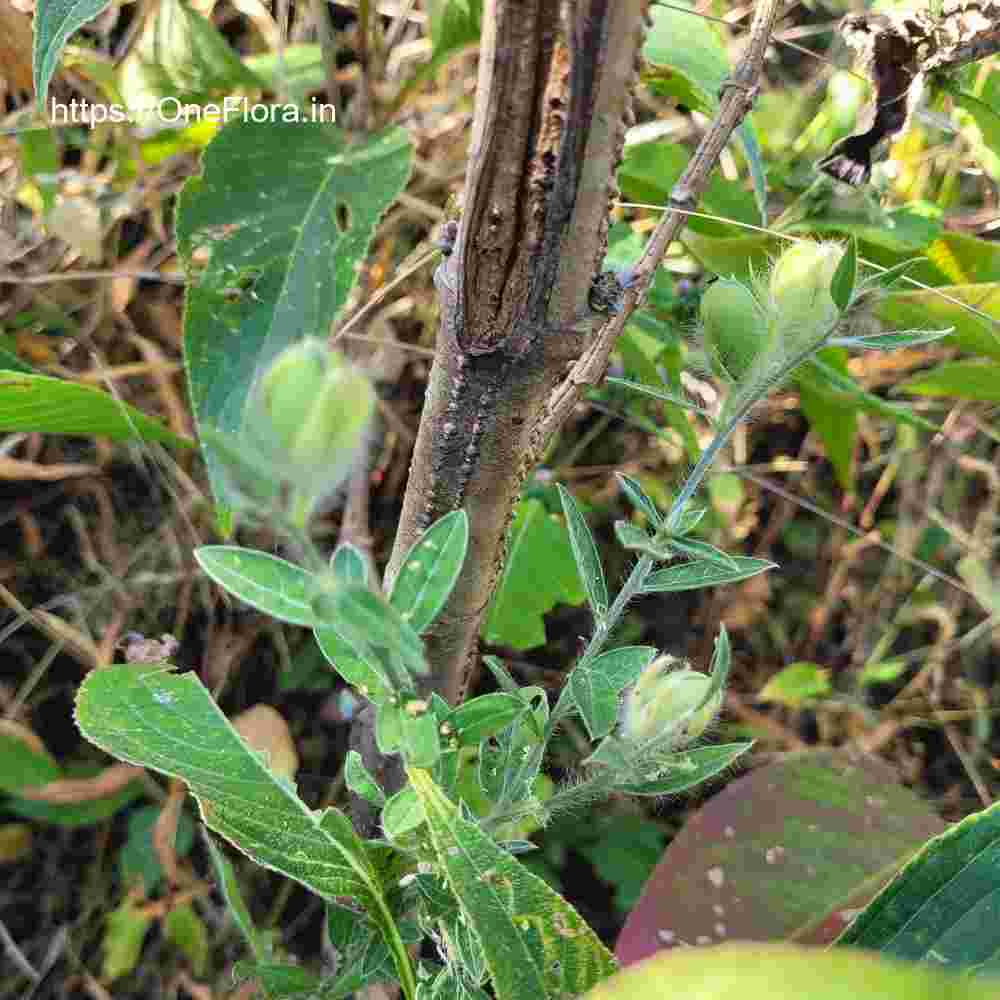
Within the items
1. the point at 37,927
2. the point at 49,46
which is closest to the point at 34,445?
the point at 37,927

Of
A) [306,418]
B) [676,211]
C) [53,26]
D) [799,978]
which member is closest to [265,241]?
[53,26]

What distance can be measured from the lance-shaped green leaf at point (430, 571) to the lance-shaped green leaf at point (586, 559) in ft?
0.57

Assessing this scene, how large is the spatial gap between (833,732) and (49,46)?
1.50 m

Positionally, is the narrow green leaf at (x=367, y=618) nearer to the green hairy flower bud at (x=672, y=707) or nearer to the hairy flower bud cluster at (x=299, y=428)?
the hairy flower bud cluster at (x=299, y=428)

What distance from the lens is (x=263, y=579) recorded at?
0.59m

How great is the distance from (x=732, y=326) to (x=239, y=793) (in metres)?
0.50

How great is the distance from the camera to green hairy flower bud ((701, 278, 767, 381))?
71 centimetres

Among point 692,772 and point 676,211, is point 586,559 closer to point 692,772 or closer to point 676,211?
point 692,772

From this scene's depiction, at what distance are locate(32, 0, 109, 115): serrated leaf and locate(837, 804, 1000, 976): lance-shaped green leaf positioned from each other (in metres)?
0.96

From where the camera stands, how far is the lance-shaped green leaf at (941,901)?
0.79 m

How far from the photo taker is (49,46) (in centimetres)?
96

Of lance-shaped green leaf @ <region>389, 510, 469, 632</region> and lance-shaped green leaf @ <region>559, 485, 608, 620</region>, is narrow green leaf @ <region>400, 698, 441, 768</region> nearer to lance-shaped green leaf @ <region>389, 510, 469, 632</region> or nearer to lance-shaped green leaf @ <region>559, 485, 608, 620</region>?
lance-shaped green leaf @ <region>389, 510, 469, 632</region>

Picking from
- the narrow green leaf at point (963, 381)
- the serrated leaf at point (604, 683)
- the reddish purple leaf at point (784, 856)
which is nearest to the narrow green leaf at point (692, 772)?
the serrated leaf at point (604, 683)

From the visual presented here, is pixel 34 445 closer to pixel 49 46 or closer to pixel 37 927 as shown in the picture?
pixel 37 927
